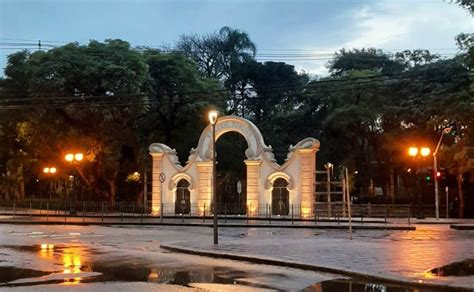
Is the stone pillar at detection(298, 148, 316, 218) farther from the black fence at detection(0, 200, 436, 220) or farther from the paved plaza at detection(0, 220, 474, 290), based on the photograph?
the paved plaza at detection(0, 220, 474, 290)

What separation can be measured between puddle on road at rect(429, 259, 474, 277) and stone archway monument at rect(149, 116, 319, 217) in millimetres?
23921

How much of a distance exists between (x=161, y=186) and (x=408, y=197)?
22.2 metres

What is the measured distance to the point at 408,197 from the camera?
51.8 metres

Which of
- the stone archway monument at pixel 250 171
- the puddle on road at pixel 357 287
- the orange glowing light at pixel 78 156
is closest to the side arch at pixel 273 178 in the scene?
the stone archway monument at pixel 250 171

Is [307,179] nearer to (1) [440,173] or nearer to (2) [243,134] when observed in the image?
(2) [243,134]

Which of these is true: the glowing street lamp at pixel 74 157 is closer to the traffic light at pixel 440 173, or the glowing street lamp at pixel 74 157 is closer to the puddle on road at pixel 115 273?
the traffic light at pixel 440 173

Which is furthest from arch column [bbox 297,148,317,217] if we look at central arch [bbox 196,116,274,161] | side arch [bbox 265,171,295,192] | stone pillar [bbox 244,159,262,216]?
stone pillar [bbox 244,159,262,216]

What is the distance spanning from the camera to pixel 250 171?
40.1m

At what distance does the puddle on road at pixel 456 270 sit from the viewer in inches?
486

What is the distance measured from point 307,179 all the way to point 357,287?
2701cm

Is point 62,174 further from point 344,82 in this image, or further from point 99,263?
point 99,263

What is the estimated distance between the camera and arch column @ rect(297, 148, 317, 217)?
1499 inches

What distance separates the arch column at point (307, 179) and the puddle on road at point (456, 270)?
23.6m

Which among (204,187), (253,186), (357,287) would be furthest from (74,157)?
(357,287)
